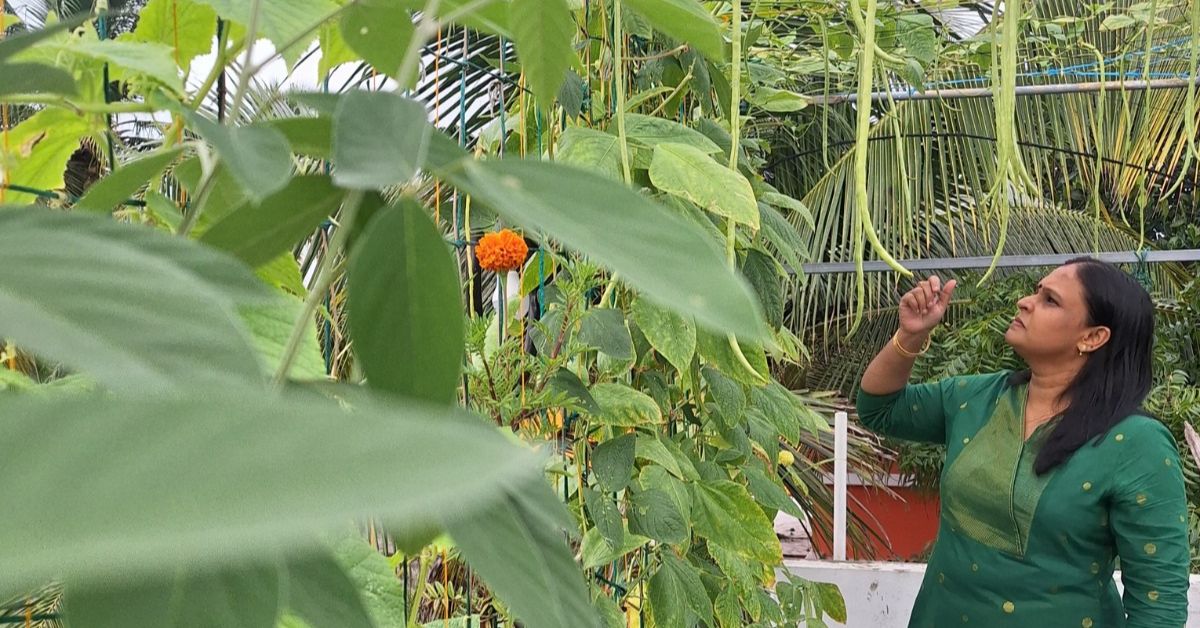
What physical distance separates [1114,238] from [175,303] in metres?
3.81

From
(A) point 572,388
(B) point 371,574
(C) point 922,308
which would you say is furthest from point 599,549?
(C) point 922,308

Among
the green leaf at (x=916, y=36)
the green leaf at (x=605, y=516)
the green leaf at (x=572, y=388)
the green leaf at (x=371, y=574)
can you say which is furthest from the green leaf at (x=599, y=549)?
the green leaf at (x=916, y=36)

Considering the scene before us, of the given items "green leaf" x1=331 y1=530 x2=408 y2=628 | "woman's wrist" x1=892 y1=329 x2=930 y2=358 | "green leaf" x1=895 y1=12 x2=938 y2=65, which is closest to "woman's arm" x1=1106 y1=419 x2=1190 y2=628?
"woman's wrist" x1=892 y1=329 x2=930 y2=358

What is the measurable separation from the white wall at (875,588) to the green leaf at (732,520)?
1.53 m

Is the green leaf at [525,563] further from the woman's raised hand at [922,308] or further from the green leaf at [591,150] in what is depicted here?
the woman's raised hand at [922,308]

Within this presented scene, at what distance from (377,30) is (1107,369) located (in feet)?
4.46

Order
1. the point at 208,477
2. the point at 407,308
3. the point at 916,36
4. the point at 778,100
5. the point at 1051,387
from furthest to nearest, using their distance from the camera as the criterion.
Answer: the point at 1051,387 < the point at 916,36 < the point at 778,100 < the point at 407,308 < the point at 208,477

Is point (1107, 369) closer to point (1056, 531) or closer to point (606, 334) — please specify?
point (1056, 531)

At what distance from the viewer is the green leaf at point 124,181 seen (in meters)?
0.18

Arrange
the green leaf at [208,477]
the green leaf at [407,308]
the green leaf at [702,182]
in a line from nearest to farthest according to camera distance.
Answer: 1. the green leaf at [208,477]
2. the green leaf at [407,308]
3. the green leaf at [702,182]

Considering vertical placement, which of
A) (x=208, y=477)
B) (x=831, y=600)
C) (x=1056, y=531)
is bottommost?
(x=831, y=600)

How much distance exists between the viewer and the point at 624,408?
2.18ft

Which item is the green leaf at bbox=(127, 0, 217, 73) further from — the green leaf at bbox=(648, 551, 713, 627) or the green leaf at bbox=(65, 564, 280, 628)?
the green leaf at bbox=(648, 551, 713, 627)

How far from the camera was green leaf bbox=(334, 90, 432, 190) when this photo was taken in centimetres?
12
